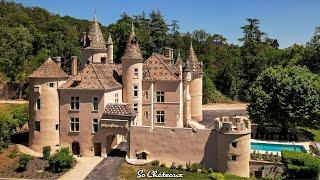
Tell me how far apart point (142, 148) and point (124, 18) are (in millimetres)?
74221

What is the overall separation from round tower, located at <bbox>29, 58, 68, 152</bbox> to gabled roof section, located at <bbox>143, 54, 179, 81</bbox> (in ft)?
34.0

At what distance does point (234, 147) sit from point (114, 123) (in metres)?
13.5

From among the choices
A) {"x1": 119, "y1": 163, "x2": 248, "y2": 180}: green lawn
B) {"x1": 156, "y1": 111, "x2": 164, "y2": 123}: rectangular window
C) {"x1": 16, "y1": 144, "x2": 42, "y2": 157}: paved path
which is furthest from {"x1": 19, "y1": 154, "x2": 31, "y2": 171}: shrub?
{"x1": 156, "y1": 111, "x2": 164, "y2": 123}: rectangular window

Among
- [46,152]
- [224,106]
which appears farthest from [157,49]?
[46,152]

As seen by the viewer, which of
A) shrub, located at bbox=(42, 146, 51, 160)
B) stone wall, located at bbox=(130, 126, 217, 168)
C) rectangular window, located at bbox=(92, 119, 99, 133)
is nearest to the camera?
stone wall, located at bbox=(130, 126, 217, 168)

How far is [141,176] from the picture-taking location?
131 ft

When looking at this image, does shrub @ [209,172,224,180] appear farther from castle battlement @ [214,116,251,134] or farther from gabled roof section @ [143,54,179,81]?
gabled roof section @ [143,54,179,81]

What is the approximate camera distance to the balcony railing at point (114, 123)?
44.5 m

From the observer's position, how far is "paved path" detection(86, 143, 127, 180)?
130 feet

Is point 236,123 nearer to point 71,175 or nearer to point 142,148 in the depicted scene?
point 142,148

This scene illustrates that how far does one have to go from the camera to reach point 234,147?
131 ft

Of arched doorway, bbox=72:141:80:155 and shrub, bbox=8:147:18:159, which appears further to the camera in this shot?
arched doorway, bbox=72:141:80:155

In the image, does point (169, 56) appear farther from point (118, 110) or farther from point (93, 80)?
point (118, 110)

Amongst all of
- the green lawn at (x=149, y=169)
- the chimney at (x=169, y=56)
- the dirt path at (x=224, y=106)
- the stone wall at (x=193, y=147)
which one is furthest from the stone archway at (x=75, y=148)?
the dirt path at (x=224, y=106)
